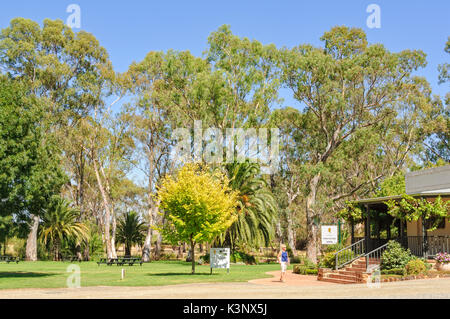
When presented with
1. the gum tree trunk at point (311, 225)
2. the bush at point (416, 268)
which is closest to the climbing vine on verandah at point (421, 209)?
the bush at point (416, 268)

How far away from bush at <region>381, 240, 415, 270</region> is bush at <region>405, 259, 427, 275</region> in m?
0.94

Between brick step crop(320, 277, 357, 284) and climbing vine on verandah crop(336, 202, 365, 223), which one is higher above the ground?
climbing vine on verandah crop(336, 202, 365, 223)

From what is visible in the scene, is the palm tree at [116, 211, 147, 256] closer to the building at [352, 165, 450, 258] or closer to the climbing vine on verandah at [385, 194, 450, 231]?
the building at [352, 165, 450, 258]

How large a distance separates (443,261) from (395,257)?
195 cm

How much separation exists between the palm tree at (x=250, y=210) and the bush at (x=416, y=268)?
2047 cm

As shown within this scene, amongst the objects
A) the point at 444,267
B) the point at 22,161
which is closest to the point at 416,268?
the point at 444,267

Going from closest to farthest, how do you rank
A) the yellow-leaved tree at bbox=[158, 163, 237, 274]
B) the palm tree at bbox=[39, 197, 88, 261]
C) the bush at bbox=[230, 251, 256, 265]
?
the yellow-leaved tree at bbox=[158, 163, 237, 274]
the bush at bbox=[230, 251, 256, 265]
the palm tree at bbox=[39, 197, 88, 261]

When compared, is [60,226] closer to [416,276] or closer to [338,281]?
[338,281]

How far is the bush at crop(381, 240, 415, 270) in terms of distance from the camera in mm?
21953

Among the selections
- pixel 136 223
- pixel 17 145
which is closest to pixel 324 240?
pixel 17 145

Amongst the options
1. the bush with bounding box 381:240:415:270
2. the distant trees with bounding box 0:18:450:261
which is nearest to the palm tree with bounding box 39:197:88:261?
the distant trees with bounding box 0:18:450:261

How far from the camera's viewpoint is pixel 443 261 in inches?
837
